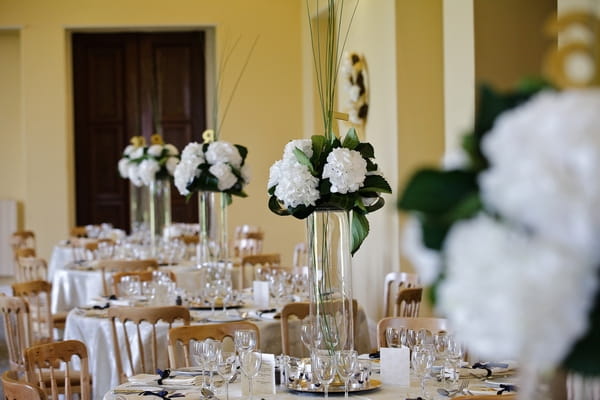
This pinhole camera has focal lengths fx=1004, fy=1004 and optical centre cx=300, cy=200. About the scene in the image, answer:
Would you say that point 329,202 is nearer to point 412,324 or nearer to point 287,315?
point 412,324

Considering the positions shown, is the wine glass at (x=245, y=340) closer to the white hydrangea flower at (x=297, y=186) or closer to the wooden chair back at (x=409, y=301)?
the white hydrangea flower at (x=297, y=186)

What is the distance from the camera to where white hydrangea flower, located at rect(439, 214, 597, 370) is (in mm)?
1263

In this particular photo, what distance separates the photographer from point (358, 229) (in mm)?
4285

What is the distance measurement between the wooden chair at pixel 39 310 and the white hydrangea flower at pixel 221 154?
138 cm

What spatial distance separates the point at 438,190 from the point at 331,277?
262 cm

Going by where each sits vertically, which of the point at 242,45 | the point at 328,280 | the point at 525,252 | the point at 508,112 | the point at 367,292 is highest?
the point at 242,45

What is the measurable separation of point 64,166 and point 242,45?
271 centimetres

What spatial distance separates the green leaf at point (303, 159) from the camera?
13.0ft

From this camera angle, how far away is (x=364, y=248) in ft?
30.3

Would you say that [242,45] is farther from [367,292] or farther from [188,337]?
[188,337]

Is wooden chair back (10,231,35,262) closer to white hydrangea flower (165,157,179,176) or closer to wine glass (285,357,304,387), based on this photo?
white hydrangea flower (165,157,179,176)

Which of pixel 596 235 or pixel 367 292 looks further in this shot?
pixel 367 292

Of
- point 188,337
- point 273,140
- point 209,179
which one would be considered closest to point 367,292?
point 209,179

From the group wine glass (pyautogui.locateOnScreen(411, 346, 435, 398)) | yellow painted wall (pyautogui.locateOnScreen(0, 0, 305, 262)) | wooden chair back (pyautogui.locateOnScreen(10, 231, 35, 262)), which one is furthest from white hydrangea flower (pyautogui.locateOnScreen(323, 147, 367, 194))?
yellow painted wall (pyautogui.locateOnScreen(0, 0, 305, 262))
